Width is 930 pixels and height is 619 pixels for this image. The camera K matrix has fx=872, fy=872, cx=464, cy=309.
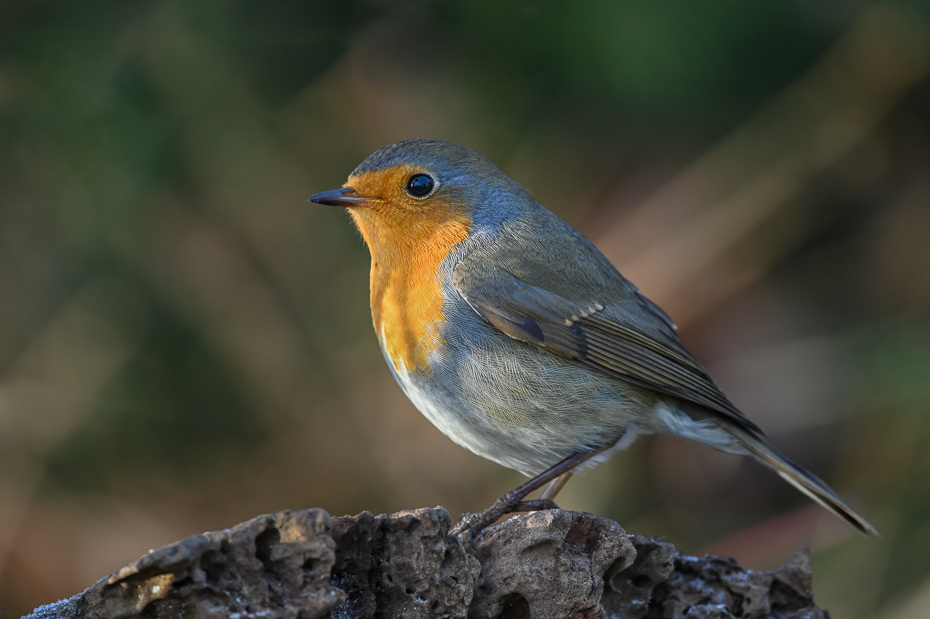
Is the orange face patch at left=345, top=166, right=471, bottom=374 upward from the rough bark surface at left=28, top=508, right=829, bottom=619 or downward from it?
upward

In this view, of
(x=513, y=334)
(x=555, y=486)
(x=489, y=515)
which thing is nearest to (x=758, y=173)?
(x=555, y=486)

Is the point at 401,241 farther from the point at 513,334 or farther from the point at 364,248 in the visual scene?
the point at 364,248

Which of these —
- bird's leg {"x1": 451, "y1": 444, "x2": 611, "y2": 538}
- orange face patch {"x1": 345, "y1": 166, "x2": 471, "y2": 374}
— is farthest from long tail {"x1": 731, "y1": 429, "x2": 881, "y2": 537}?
orange face patch {"x1": 345, "y1": 166, "x2": 471, "y2": 374}

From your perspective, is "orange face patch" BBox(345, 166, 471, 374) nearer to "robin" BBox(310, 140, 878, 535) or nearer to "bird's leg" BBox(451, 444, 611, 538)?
"robin" BBox(310, 140, 878, 535)

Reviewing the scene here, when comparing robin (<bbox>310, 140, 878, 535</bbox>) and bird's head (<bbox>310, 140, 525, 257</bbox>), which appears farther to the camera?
bird's head (<bbox>310, 140, 525, 257</bbox>)

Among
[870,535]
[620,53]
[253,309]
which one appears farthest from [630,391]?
[253,309]

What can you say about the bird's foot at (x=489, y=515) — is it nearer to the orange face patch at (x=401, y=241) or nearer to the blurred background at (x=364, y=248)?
the orange face patch at (x=401, y=241)

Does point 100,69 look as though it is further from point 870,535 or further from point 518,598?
point 870,535
